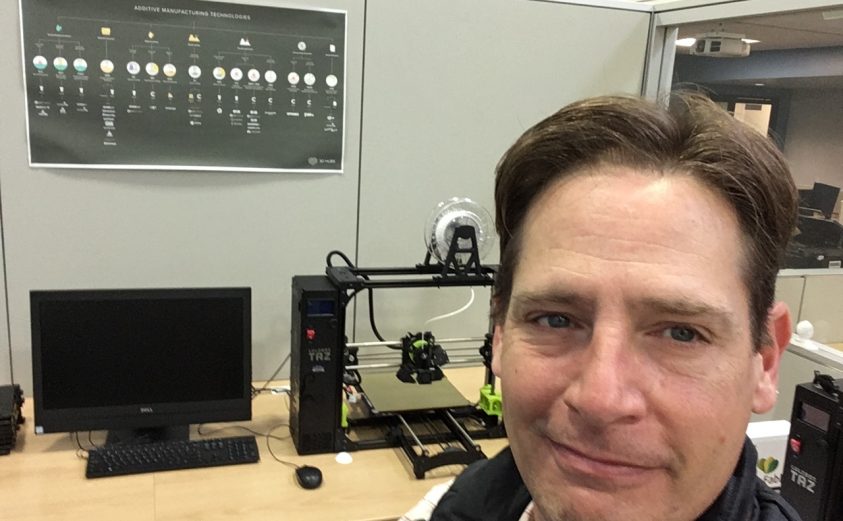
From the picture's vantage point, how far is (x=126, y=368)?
1770 mm

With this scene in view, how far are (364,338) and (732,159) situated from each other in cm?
156

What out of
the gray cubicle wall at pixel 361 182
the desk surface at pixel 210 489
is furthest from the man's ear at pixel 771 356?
the gray cubicle wall at pixel 361 182

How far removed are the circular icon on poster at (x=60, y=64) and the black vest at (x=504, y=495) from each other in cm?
146

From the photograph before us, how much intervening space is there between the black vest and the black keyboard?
2.63ft

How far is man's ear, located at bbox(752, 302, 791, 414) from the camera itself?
794mm

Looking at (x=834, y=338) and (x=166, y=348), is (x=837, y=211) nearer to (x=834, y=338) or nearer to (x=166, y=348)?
(x=834, y=338)

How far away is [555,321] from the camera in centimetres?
80

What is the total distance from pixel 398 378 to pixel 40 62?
48.5 inches

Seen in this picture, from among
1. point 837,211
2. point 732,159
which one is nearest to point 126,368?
point 732,159

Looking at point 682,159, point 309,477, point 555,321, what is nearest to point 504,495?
point 555,321

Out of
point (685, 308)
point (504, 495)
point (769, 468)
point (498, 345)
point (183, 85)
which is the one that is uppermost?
point (183, 85)

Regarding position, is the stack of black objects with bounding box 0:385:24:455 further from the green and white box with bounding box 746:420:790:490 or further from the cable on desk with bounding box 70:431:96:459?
the green and white box with bounding box 746:420:790:490

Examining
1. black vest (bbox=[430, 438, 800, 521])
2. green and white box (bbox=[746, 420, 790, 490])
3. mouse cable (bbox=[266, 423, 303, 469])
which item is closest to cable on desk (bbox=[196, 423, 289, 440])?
mouse cable (bbox=[266, 423, 303, 469])

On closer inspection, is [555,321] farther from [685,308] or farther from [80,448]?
[80,448]
